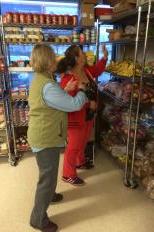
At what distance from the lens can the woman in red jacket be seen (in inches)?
84.6

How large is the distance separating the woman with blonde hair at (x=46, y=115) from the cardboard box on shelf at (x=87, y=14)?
1.41 m

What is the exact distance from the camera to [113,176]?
2.63 m

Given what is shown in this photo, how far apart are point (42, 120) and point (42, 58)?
402mm

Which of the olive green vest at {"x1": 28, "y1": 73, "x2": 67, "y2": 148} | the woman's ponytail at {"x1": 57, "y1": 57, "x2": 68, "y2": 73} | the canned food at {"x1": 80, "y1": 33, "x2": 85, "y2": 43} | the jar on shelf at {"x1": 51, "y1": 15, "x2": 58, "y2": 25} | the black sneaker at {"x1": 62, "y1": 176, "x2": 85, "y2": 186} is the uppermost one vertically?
the jar on shelf at {"x1": 51, "y1": 15, "x2": 58, "y2": 25}

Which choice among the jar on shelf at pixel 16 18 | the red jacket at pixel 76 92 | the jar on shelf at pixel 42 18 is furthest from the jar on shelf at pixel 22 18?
the red jacket at pixel 76 92

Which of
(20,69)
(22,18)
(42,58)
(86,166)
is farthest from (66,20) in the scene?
(86,166)

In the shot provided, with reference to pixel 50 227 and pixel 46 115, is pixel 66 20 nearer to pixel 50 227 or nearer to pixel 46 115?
pixel 46 115

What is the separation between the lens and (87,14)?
279 centimetres

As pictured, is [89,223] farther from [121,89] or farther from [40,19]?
[40,19]

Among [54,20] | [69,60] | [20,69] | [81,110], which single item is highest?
[54,20]

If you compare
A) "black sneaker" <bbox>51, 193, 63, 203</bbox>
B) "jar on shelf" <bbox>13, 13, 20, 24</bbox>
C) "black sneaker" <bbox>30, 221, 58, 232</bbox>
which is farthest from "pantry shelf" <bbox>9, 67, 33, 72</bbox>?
"black sneaker" <bbox>30, 221, 58, 232</bbox>

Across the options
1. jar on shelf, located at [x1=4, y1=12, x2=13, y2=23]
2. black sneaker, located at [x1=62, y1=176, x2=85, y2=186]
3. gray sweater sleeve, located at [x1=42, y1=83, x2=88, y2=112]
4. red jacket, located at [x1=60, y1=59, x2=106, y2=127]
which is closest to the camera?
gray sweater sleeve, located at [x1=42, y1=83, x2=88, y2=112]

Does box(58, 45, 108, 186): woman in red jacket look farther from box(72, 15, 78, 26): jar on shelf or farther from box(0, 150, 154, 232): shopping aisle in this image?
box(72, 15, 78, 26): jar on shelf

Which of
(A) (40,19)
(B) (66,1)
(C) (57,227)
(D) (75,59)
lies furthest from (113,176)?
(B) (66,1)
